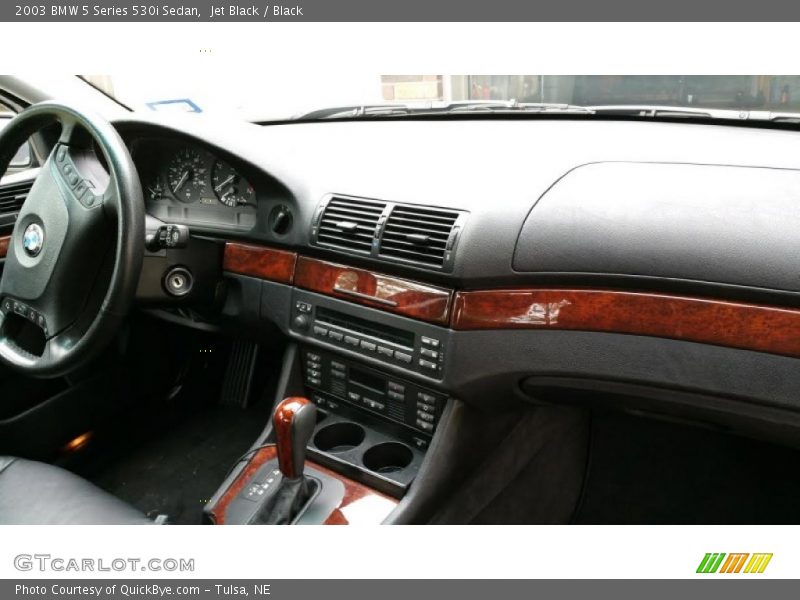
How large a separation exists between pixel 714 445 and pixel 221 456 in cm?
154

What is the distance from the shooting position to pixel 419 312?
4.77ft

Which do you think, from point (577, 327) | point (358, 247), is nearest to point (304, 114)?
point (358, 247)

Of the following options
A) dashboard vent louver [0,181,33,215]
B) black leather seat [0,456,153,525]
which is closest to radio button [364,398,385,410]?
black leather seat [0,456,153,525]

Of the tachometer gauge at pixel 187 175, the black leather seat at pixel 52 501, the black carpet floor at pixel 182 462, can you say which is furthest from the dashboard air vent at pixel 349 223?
the black carpet floor at pixel 182 462

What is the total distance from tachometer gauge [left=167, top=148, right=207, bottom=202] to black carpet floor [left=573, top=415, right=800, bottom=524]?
1428 millimetres

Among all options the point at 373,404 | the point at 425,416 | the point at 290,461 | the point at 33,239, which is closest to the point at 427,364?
the point at 425,416

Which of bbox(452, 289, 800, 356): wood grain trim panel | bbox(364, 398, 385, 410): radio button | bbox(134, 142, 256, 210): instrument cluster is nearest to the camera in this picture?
bbox(452, 289, 800, 356): wood grain trim panel

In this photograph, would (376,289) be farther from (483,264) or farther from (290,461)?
(290,461)

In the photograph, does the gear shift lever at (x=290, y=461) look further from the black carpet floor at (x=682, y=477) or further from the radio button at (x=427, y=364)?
the black carpet floor at (x=682, y=477)

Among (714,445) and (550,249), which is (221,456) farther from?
(714,445)

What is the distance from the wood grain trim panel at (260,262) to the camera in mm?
1747

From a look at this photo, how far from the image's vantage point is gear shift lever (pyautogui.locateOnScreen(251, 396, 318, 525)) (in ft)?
4.55

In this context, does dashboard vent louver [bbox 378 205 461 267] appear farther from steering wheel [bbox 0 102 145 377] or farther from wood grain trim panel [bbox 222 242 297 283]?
steering wheel [bbox 0 102 145 377]

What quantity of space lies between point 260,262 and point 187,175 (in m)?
0.40
